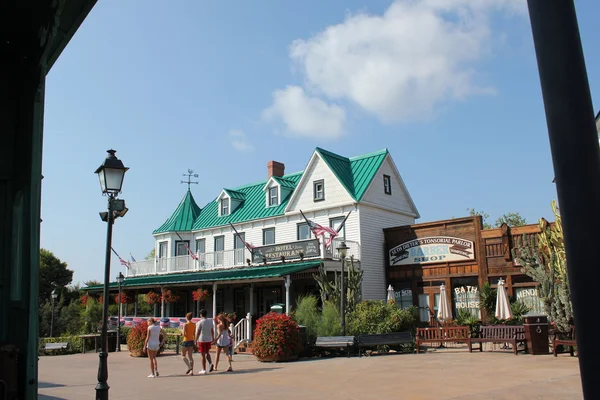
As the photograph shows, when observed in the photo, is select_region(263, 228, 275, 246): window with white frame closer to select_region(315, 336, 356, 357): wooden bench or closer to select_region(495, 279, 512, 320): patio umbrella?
select_region(315, 336, 356, 357): wooden bench

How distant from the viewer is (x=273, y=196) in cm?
3123

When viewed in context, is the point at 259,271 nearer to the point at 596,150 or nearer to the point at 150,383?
the point at 150,383


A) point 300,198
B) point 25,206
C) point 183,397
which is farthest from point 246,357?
point 25,206

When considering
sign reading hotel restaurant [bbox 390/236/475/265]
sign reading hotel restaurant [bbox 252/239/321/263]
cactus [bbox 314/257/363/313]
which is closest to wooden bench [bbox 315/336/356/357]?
cactus [bbox 314/257/363/313]

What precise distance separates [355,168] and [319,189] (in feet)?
7.85

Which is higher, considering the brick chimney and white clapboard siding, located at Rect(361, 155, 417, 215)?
the brick chimney

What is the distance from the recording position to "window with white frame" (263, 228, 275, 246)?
99.2 feet

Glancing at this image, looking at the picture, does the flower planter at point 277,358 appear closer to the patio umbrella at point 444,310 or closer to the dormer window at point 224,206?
the patio umbrella at point 444,310

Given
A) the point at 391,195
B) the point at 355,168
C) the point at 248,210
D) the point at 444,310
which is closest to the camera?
the point at 444,310

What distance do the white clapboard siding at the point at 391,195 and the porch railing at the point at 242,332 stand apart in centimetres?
850

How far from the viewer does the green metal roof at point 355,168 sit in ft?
89.2

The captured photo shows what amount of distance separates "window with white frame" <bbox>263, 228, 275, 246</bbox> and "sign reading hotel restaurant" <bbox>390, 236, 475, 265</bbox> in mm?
6846

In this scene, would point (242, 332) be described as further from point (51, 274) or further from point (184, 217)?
point (51, 274)

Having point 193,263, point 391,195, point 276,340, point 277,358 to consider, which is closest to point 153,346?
point 276,340
